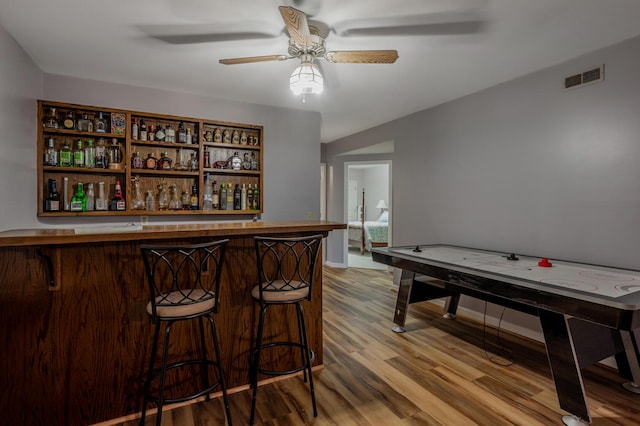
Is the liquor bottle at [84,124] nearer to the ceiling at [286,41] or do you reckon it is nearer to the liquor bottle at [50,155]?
the liquor bottle at [50,155]

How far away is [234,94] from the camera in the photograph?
3609 mm

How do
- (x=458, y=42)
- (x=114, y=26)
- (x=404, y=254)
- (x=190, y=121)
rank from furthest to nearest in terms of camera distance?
1. (x=190, y=121)
2. (x=404, y=254)
3. (x=458, y=42)
4. (x=114, y=26)

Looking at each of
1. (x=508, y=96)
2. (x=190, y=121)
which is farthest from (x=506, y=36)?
(x=190, y=121)

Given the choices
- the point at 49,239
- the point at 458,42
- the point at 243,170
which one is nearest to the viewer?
the point at 49,239

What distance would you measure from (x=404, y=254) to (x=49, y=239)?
2.61 metres

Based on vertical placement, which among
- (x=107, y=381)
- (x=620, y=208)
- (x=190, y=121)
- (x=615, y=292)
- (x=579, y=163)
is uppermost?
(x=190, y=121)

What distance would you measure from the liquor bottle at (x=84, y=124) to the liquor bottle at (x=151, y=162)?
0.55 metres

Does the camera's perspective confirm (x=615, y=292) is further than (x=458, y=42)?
No

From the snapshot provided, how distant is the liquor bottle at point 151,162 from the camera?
3355mm

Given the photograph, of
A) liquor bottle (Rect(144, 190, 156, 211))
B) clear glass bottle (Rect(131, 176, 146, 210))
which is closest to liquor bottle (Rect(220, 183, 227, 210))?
liquor bottle (Rect(144, 190, 156, 211))

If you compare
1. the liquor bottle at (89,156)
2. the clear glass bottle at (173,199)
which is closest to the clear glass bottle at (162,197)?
the clear glass bottle at (173,199)

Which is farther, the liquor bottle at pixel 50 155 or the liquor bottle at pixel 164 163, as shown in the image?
the liquor bottle at pixel 164 163

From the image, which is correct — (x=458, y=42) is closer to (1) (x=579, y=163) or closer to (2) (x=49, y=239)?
(1) (x=579, y=163)

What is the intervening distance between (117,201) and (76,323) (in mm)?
1752
